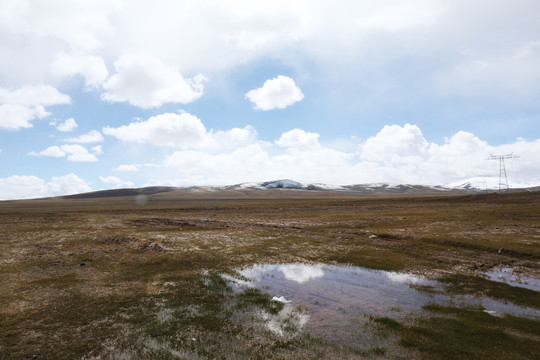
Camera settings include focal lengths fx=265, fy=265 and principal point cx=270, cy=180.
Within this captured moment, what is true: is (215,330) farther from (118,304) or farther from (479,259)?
(479,259)

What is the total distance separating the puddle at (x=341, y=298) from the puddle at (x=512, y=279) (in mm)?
5289

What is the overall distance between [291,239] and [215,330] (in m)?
26.4

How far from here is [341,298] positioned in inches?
698

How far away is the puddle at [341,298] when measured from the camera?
1395cm

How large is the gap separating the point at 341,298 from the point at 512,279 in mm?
14808

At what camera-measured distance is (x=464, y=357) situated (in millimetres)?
10977

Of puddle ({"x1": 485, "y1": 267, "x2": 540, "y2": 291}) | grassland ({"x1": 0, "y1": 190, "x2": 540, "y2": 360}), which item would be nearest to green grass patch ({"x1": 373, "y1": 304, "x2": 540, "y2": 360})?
grassland ({"x1": 0, "y1": 190, "x2": 540, "y2": 360})

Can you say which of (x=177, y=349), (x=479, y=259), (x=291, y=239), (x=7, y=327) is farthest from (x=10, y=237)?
(x=479, y=259)

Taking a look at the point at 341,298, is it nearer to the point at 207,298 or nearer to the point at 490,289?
the point at 207,298

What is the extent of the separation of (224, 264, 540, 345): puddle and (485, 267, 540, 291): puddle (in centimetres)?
529

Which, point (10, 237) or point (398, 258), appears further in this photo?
point (10, 237)

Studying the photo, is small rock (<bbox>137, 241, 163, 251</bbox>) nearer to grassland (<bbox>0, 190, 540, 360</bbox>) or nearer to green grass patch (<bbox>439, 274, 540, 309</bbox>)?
grassland (<bbox>0, 190, 540, 360</bbox>)

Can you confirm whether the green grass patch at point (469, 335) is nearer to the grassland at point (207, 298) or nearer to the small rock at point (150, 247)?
→ the grassland at point (207, 298)

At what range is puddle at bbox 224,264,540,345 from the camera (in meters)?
13.9
